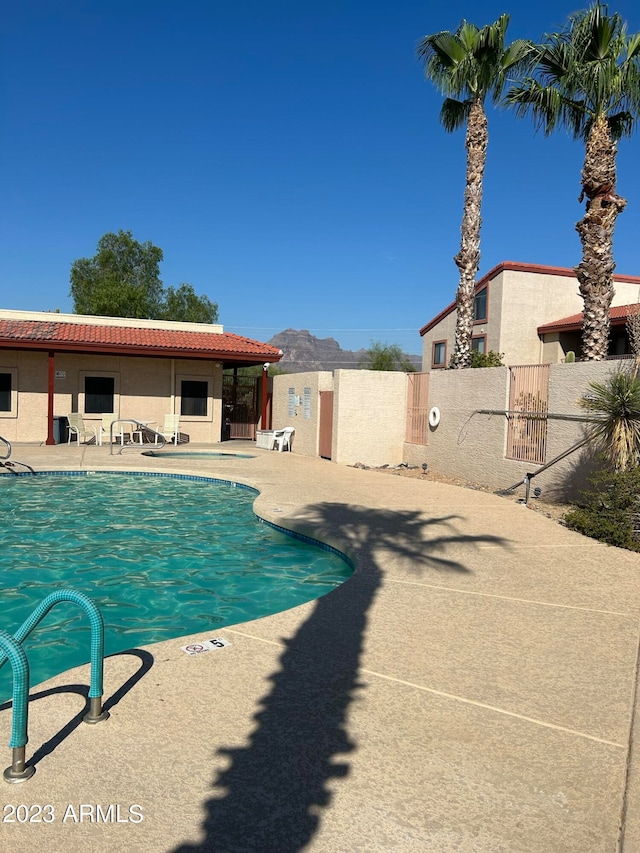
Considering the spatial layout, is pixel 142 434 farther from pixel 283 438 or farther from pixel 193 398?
pixel 283 438

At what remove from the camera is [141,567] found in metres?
8.30

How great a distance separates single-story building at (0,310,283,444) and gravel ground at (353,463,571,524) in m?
7.88

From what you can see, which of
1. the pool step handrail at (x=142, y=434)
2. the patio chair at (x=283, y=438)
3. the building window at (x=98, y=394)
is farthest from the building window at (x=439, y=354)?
the building window at (x=98, y=394)

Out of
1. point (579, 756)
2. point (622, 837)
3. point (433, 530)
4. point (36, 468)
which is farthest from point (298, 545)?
point (36, 468)

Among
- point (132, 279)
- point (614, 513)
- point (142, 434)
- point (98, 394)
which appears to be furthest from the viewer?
point (132, 279)

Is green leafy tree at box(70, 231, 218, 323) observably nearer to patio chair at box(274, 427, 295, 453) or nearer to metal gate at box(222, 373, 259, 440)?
metal gate at box(222, 373, 259, 440)

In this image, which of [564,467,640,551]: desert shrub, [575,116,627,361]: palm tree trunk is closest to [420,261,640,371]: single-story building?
[575,116,627,361]: palm tree trunk

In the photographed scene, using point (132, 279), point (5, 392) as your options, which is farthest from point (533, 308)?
point (132, 279)

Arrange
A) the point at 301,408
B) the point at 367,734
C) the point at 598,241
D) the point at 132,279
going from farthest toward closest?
the point at 132,279 < the point at 301,408 < the point at 598,241 < the point at 367,734

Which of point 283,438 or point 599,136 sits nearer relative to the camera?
point 599,136

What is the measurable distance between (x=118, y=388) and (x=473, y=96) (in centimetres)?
1478

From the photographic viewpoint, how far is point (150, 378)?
77.4 ft

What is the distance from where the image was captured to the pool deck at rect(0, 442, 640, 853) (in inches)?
108

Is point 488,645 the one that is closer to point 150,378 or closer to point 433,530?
point 433,530
